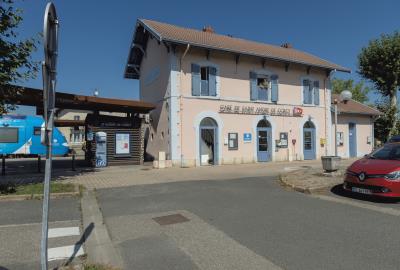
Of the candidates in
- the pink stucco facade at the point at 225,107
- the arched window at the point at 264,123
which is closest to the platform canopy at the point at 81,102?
the pink stucco facade at the point at 225,107

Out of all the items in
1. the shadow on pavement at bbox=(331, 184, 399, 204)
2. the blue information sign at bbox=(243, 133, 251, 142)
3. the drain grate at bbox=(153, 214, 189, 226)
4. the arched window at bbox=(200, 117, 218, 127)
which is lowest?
the drain grate at bbox=(153, 214, 189, 226)

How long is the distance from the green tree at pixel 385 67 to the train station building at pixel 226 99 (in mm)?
6834

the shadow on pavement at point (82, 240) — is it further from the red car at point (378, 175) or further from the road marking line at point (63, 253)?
the red car at point (378, 175)

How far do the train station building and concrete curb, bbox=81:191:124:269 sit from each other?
9697 mm

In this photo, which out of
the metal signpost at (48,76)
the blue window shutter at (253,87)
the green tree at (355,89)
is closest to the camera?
the metal signpost at (48,76)

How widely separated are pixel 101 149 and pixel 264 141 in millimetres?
9368

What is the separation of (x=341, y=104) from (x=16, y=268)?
24892 mm

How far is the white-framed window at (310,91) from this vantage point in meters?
21.2

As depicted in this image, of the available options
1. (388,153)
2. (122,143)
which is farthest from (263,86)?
(388,153)

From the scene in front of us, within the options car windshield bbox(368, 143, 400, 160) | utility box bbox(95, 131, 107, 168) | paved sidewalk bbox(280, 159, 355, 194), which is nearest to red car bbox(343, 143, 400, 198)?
car windshield bbox(368, 143, 400, 160)

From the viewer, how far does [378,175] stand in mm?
7324

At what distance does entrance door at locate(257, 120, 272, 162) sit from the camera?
19.2 m

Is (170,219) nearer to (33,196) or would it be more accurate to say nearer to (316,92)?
(33,196)

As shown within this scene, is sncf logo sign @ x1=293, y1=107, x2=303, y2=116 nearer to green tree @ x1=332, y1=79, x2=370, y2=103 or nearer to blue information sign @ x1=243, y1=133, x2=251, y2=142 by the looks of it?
blue information sign @ x1=243, y1=133, x2=251, y2=142
